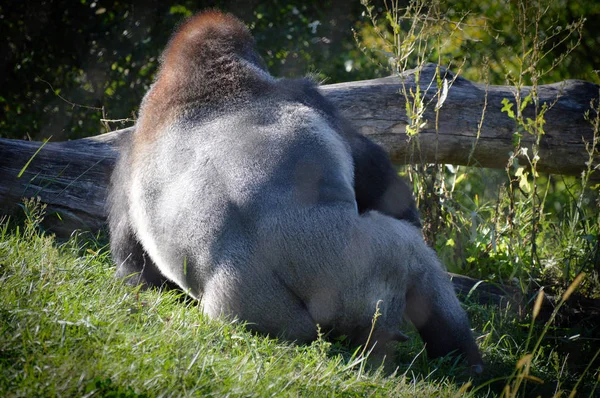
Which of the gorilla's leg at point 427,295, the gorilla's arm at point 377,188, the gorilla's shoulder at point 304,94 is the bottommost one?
the gorilla's leg at point 427,295

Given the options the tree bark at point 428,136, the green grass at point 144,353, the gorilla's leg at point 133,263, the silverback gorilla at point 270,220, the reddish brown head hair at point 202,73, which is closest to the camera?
the green grass at point 144,353

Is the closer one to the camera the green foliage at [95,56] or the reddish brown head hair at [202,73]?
the reddish brown head hair at [202,73]

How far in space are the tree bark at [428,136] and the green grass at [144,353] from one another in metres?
0.91

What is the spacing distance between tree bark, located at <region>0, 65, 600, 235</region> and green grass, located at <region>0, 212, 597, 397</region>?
3.00 ft

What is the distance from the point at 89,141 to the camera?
4637mm

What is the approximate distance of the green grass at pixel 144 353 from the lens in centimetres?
217

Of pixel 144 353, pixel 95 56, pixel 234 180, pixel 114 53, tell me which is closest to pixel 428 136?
pixel 234 180

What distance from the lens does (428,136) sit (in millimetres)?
4742

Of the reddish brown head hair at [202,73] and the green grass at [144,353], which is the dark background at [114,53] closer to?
the reddish brown head hair at [202,73]

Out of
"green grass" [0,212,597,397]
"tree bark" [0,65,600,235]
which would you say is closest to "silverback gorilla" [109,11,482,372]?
"green grass" [0,212,597,397]

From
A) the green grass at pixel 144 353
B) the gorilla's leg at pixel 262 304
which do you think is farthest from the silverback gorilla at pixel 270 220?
the green grass at pixel 144 353

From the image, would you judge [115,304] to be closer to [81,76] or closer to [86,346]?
[86,346]

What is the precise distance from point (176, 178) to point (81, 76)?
Result: 540 cm

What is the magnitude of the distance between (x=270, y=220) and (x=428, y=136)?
2.20 metres
